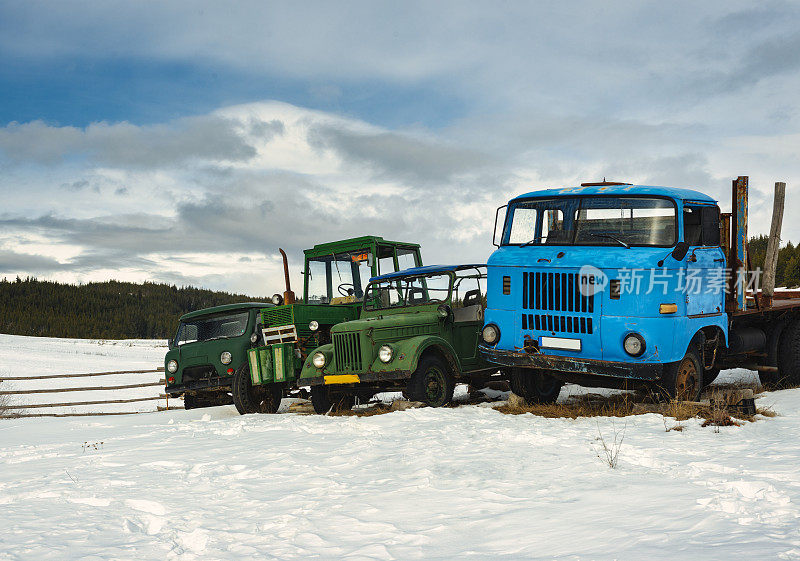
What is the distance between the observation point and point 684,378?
30.3 ft

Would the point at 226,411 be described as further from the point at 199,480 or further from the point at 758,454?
the point at 758,454

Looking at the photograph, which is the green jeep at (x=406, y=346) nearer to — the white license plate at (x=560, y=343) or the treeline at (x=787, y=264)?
the white license plate at (x=560, y=343)

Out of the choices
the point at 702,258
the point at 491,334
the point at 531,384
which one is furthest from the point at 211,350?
the point at 702,258

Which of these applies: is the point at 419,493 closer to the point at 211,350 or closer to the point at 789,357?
the point at 211,350

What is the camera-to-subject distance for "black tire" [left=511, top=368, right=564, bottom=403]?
34.4ft

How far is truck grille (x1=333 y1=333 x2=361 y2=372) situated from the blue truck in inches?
71.9

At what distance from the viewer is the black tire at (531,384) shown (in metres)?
10.5

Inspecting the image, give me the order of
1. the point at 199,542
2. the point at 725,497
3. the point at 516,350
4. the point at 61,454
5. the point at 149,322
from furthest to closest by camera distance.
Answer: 1. the point at 149,322
2. the point at 516,350
3. the point at 61,454
4. the point at 725,497
5. the point at 199,542

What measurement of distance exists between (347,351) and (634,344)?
162 inches

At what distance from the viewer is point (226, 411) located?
45.8 ft

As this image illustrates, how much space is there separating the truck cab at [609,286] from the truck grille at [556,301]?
0.5 inches

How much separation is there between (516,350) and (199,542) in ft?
19.0

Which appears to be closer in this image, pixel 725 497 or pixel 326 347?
pixel 725 497

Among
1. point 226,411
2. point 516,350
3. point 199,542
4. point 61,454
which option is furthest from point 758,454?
point 226,411
